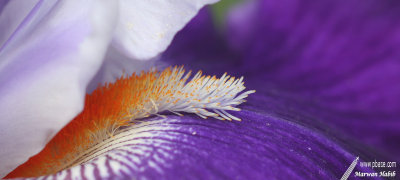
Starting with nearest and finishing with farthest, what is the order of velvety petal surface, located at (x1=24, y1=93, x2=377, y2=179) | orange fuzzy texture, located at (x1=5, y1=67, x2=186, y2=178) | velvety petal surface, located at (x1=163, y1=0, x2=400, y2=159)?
1. velvety petal surface, located at (x1=24, y1=93, x2=377, y2=179)
2. orange fuzzy texture, located at (x1=5, y1=67, x2=186, y2=178)
3. velvety petal surface, located at (x1=163, y1=0, x2=400, y2=159)

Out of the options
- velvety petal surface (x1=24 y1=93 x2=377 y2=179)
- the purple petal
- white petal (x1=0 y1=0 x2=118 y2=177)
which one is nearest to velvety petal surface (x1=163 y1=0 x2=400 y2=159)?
the purple petal

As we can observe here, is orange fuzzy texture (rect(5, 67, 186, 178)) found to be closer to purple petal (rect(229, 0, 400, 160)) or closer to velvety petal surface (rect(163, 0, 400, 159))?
velvety petal surface (rect(163, 0, 400, 159))

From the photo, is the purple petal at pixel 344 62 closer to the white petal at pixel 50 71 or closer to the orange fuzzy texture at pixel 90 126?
the orange fuzzy texture at pixel 90 126

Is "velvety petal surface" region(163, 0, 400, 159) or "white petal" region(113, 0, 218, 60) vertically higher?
"velvety petal surface" region(163, 0, 400, 159)

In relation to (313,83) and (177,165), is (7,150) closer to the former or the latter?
(177,165)

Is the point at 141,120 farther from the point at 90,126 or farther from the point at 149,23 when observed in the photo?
the point at 149,23

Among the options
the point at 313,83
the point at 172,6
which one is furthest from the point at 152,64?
the point at 313,83

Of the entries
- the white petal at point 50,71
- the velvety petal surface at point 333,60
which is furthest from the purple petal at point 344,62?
the white petal at point 50,71
